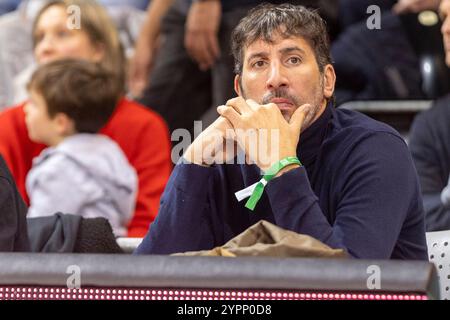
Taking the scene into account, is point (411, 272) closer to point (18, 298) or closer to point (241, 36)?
point (18, 298)

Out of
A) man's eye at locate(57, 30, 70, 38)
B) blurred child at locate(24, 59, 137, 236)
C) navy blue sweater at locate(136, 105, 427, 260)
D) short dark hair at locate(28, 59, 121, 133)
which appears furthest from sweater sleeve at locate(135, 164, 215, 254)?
man's eye at locate(57, 30, 70, 38)

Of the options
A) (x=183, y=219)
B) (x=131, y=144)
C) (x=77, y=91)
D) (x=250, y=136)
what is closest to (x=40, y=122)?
(x=77, y=91)

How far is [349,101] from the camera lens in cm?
445

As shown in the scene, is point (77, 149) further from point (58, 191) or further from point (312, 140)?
point (312, 140)

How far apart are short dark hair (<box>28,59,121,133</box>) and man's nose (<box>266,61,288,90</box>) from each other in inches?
63.3

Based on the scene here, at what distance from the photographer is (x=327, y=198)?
7.77ft

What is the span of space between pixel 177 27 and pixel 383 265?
133 inches

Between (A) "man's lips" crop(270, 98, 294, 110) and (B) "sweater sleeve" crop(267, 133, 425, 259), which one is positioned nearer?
(B) "sweater sleeve" crop(267, 133, 425, 259)

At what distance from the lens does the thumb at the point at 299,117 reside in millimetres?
2303

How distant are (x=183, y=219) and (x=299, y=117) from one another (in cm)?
35

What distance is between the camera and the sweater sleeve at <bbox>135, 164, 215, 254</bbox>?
2.41 meters

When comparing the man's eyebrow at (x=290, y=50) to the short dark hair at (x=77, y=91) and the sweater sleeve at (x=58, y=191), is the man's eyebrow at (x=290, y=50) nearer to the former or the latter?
the sweater sleeve at (x=58, y=191)

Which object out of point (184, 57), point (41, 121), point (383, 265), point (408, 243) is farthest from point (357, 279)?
point (184, 57)

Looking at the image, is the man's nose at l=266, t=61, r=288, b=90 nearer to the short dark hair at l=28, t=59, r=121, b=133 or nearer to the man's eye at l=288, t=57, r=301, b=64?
the man's eye at l=288, t=57, r=301, b=64
